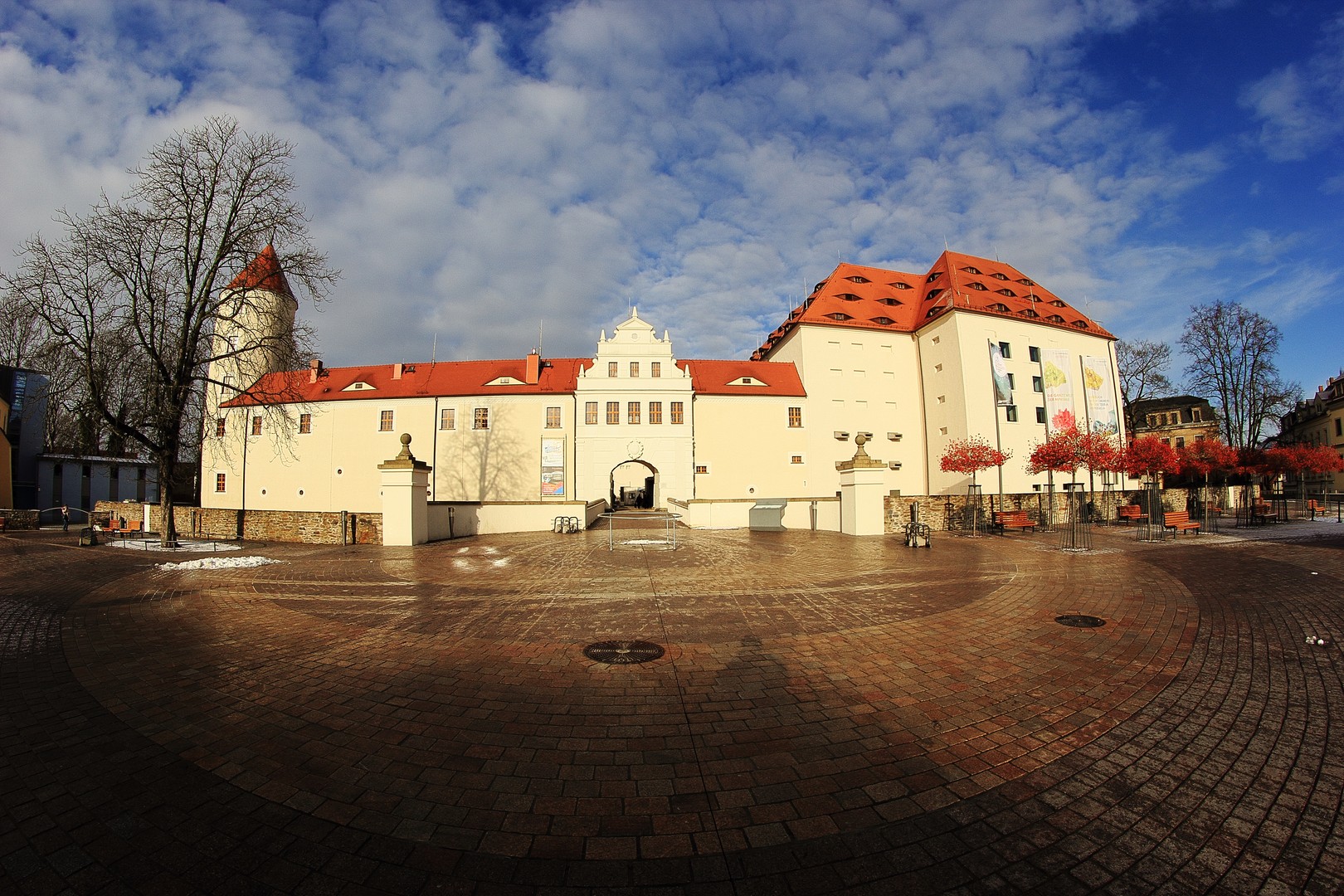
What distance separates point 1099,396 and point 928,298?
15.7 m

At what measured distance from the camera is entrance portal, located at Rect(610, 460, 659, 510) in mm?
45406

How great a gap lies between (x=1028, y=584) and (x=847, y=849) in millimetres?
8371

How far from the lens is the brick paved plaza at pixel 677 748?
7.68 ft

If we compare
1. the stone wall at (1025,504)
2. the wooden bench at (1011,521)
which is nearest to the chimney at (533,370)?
the stone wall at (1025,504)

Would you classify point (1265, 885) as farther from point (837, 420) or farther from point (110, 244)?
point (837, 420)

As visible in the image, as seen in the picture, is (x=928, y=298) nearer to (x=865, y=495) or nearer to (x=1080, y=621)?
(x=865, y=495)

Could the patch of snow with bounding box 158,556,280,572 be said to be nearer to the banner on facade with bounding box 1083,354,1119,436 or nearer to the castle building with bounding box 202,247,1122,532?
the castle building with bounding box 202,247,1122,532

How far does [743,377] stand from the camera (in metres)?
38.5

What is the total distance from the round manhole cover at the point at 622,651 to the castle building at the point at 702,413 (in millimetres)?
28518

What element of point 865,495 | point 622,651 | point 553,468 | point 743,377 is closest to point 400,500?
point 622,651

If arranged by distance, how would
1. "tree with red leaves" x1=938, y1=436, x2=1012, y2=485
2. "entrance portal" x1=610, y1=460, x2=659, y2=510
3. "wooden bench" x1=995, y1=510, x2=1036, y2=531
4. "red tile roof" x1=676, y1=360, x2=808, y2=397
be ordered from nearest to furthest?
"wooden bench" x1=995, y1=510, x2=1036, y2=531
"tree with red leaves" x1=938, y1=436, x2=1012, y2=485
"red tile roof" x1=676, y1=360, x2=808, y2=397
"entrance portal" x1=610, y1=460, x2=659, y2=510

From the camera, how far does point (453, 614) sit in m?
7.00

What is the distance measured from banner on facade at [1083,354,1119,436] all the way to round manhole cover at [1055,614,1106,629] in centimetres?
4298

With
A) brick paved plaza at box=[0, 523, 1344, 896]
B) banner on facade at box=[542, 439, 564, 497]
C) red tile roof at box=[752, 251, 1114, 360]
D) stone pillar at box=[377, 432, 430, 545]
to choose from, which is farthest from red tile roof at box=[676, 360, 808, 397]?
brick paved plaza at box=[0, 523, 1344, 896]
